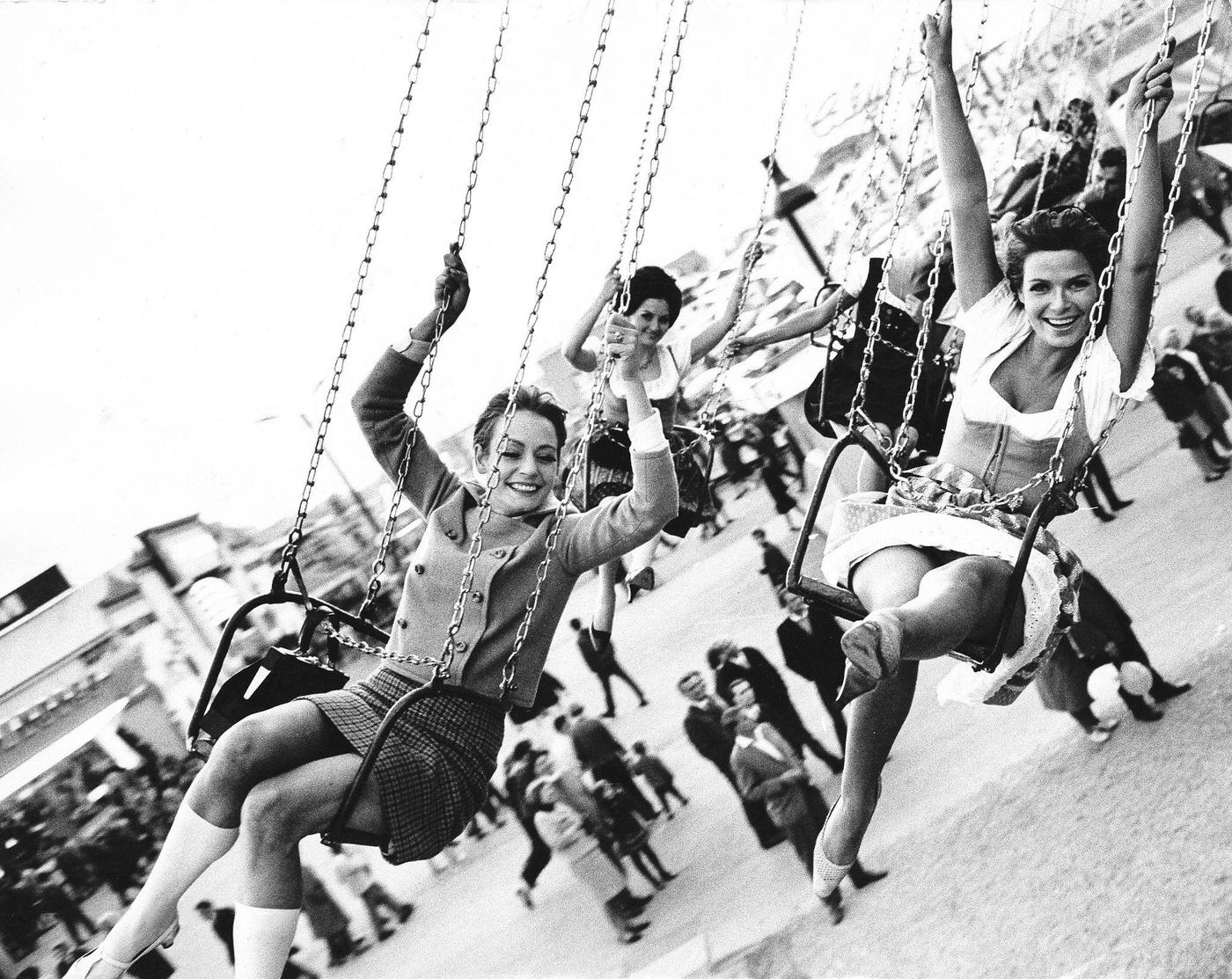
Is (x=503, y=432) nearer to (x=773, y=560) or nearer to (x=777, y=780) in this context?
(x=777, y=780)

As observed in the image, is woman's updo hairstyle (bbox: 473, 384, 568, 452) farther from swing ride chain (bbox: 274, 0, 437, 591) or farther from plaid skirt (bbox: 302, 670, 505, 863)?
plaid skirt (bbox: 302, 670, 505, 863)

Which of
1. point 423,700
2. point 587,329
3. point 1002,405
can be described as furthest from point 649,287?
point 423,700

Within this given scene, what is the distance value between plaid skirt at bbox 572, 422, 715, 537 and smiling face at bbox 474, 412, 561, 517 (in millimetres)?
1213

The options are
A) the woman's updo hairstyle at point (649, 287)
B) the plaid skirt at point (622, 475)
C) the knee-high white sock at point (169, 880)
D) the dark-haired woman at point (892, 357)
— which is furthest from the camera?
the plaid skirt at point (622, 475)

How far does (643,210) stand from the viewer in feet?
8.52

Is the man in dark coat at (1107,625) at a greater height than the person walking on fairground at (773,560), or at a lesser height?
lesser

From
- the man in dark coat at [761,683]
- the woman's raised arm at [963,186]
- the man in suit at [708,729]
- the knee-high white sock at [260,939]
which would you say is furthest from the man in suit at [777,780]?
the knee-high white sock at [260,939]

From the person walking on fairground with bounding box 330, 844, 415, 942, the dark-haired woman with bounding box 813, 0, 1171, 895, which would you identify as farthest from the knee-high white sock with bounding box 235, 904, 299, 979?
the person walking on fairground with bounding box 330, 844, 415, 942

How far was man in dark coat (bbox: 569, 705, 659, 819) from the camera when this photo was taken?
6.73 meters

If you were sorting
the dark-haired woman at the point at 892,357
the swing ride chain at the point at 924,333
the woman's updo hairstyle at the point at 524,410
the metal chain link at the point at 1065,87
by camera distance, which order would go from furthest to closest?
1. the metal chain link at the point at 1065,87
2. the dark-haired woman at the point at 892,357
3. the woman's updo hairstyle at the point at 524,410
4. the swing ride chain at the point at 924,333

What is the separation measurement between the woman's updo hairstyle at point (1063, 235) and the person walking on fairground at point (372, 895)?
6.57m

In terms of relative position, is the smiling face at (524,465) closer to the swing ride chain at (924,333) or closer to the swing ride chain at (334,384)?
the swing ride chain at (334,384)

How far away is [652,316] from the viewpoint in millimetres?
3736

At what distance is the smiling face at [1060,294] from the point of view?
7.89 feet
